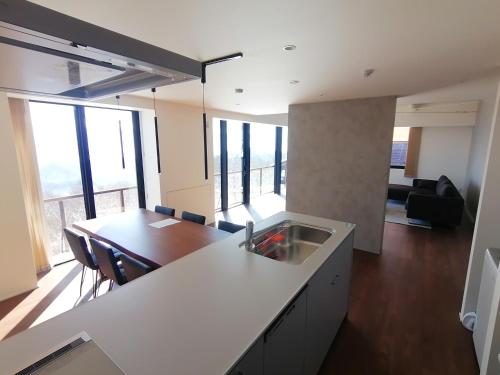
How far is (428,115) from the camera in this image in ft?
21.4

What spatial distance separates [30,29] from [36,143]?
3.38m

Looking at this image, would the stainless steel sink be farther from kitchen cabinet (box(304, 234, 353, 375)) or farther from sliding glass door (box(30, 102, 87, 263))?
sliding glass door (box(30, 102, 87, 263))

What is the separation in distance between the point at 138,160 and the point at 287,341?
13.2 feet

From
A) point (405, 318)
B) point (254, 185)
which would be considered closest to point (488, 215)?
point (405, 318)

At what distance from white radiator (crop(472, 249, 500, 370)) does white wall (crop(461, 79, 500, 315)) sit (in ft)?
0.77

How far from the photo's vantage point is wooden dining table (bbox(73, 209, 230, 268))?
6.94 feet

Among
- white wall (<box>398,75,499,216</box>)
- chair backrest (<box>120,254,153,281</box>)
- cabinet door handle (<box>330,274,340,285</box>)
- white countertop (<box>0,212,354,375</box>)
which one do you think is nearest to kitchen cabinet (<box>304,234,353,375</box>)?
cabinet door handle (<box>330,274,340,285</box>)

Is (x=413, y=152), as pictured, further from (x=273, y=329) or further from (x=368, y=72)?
(x=273, y=329)

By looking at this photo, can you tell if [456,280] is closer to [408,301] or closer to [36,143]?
[408,301]

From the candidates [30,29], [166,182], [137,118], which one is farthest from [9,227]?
[30,29]

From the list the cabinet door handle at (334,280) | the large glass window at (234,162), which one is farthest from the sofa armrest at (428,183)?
the cabinet door handle at (334,280)

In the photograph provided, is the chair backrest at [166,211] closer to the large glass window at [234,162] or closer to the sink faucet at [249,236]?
the sink faucet at [249,236]

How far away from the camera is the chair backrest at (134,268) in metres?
1.86

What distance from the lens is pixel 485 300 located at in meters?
1.88
